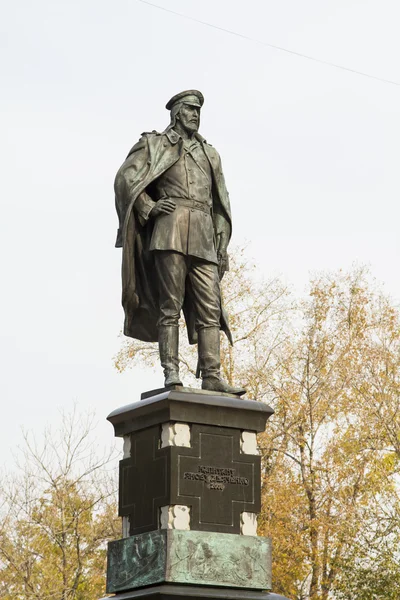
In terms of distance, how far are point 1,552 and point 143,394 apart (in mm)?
18674

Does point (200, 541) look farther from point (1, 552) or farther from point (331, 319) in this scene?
point (331, 319)

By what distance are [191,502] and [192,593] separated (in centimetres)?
86

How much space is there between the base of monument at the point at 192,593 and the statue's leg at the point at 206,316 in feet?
6.76

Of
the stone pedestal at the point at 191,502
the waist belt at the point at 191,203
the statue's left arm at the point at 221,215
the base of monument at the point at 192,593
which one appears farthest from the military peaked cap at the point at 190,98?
the base of monument at the point at 192,593

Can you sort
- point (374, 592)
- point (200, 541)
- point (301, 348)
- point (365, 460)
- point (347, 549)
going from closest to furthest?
point (200, 541) < point (374, 592) < point (347, 549) < point (365, 460) < point (301, 348)

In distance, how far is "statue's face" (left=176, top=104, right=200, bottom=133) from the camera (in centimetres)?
1249

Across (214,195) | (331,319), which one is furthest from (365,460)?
(214,195)

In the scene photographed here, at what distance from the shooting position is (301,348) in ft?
108

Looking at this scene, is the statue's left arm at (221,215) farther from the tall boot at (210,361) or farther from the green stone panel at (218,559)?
the green stone panel at (218,559)

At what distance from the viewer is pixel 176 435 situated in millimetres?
11359

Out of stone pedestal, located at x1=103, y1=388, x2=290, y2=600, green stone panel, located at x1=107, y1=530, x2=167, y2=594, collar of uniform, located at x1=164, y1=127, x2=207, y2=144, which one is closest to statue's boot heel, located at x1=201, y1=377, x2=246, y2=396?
stone pedestal, located at x1=103, y1=388, x2=290, y2=600

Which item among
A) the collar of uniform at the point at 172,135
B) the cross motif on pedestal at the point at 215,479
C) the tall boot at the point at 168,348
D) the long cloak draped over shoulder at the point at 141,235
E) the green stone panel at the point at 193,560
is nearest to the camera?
the green stone panel at the point at 193,560

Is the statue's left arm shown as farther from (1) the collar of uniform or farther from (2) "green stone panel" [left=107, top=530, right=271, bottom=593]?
(2) "green stone panel" [left=107, top=530, right=271, bottom=593]

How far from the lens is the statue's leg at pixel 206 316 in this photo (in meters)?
12.2
